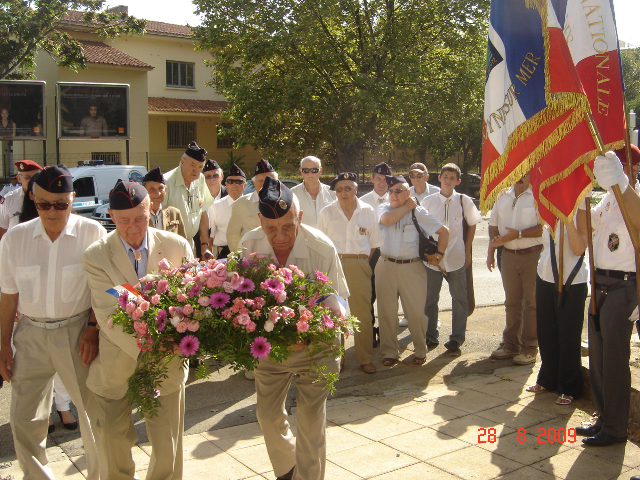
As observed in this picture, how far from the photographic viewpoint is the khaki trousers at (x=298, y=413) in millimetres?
3834

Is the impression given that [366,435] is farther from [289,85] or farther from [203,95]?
[203,95]

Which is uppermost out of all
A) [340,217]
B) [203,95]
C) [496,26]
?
[203,95]

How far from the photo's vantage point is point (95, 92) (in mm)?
22297

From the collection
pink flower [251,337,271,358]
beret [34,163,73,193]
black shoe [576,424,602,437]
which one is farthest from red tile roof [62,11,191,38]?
pink flower [251,337,271,358]

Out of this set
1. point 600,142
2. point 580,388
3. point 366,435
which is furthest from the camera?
point 580,388

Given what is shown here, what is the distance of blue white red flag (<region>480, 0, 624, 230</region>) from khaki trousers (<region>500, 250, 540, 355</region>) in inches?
103

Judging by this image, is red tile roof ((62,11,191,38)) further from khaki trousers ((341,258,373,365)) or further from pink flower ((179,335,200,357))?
pink flower ((179,335,200,357))

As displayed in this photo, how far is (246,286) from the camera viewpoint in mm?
3316

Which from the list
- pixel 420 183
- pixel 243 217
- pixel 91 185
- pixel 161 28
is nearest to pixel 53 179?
pixel 243 217

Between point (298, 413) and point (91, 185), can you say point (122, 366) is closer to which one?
point (298, 413)

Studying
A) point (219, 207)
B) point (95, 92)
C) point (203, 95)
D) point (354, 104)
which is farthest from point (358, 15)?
point (219, 207)

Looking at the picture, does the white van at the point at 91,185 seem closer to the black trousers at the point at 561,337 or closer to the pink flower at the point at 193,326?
the black trousers at the point at 561,337

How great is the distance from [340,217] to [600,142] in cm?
329

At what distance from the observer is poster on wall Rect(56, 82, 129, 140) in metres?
22.1
